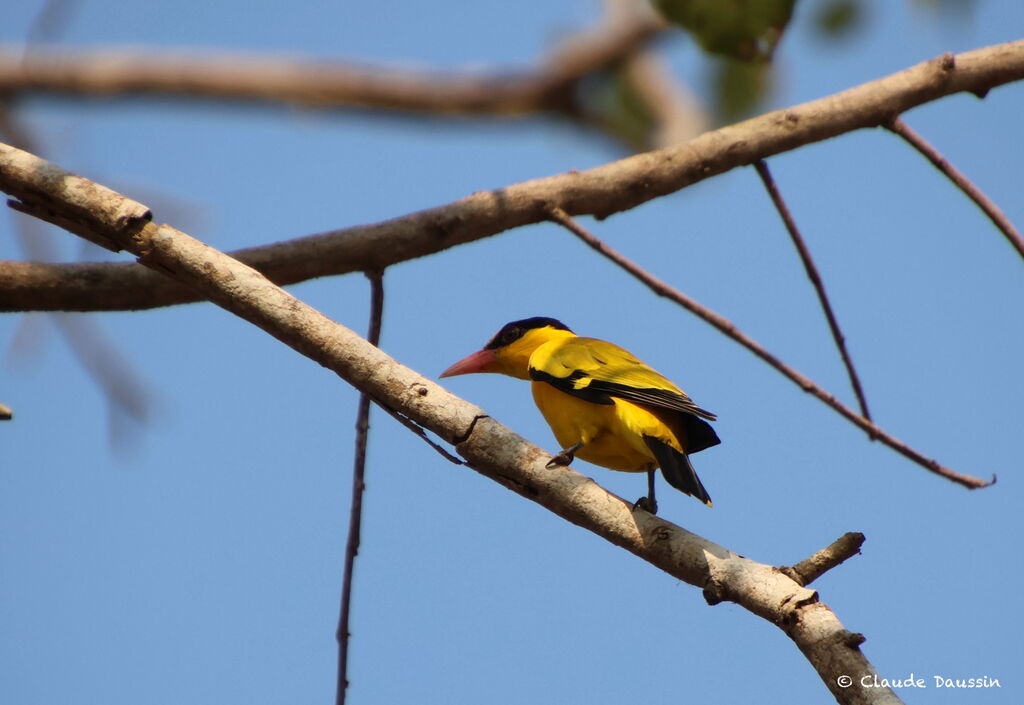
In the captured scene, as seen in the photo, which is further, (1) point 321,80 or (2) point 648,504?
(1) point 321,80

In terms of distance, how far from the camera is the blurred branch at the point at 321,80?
8383 millimetres

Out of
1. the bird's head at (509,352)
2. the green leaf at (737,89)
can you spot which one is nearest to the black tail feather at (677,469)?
the bird's head at (509,352)

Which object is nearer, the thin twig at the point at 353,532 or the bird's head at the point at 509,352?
the thin twig at the point at 353,532

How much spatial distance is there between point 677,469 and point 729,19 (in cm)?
187

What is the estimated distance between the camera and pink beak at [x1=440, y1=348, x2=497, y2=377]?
593cm

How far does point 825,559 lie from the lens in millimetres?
2965

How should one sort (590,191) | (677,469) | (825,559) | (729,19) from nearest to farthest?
(825,559) → (677,469) → (590,191) → (729,19)

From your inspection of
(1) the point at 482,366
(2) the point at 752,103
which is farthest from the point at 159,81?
(2) the point at 752,103

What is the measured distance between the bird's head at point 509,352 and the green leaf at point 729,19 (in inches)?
77.6

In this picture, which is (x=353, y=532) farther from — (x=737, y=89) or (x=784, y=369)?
(x=737, y=89)

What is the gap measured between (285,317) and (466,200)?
1.09m

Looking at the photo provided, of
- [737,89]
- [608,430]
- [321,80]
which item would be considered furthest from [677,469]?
[321,80]

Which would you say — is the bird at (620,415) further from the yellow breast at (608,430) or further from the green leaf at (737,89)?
the green leaf at (737,89)

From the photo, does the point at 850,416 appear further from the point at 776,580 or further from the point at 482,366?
the point at 482,366
